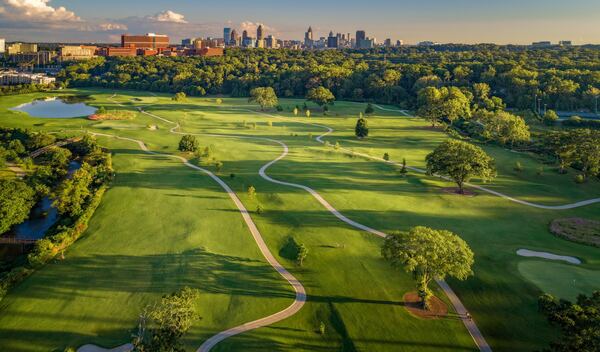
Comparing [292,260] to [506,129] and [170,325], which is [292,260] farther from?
[506,129]

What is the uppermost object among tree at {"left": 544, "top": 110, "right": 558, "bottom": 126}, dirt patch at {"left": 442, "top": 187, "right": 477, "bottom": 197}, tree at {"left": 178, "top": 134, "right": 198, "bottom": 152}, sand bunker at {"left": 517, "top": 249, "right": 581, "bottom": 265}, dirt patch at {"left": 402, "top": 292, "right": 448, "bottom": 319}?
tree at {"left": 544, "top": 110, "right": 558, "bottom": 126}

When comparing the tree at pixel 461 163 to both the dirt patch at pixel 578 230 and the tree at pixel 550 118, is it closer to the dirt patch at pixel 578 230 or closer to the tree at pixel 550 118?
the dirt patch at pixel 578 230

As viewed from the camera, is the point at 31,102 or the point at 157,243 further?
the point at 31,102

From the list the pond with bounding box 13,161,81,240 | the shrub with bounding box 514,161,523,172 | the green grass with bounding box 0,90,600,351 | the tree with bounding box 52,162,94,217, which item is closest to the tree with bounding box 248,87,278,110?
the green grass with bounding box 0,90,600,351

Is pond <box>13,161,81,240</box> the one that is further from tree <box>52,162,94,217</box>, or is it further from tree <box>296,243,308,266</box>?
tree <box>296,243,308,266</box>

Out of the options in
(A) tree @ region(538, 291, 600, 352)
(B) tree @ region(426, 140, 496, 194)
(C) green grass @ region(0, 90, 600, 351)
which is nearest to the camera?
(A) tree @ region(538, 291, 600, 352)

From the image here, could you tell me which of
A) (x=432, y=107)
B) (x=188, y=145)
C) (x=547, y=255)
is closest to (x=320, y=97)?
(x=432, y=107)

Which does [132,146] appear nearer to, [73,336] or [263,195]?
[263,195]

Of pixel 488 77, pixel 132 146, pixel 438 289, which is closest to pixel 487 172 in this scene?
pixel 438 289
